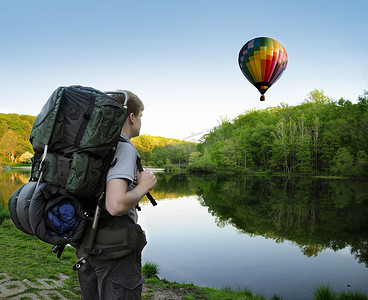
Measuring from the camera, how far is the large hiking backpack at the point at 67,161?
1385 millimetres

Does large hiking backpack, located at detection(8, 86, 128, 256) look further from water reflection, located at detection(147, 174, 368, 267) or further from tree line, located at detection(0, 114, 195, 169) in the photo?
tree line, located at detection(0, 114, 195, 169)

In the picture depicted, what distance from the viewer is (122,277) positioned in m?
1.48

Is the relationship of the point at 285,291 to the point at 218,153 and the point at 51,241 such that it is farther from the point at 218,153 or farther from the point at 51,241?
the point at 218,153

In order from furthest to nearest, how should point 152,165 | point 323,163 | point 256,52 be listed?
point 152,165 < point 323,163 < point 256,52

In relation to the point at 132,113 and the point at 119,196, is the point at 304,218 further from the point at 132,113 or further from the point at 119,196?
the point at 119,196

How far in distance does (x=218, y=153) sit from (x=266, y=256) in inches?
1826

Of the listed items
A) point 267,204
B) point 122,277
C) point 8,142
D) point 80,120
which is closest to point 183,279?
point 122,277

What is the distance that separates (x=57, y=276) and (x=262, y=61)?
15.0m

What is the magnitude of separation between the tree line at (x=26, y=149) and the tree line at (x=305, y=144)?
2699cm

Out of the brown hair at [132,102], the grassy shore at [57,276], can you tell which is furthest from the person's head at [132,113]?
the grassy shore at [57,276]

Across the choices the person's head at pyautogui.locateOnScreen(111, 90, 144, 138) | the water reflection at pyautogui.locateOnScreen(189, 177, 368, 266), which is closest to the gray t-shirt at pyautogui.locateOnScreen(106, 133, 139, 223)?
the person's head at pyautogui.locateOnScreen(111, 90, 144, 138)

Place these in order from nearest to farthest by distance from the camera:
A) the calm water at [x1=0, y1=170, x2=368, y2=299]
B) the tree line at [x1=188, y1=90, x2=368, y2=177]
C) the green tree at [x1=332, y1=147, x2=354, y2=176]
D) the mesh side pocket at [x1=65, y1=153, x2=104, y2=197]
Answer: the mesh side pocket at [x1=65, y1=153, x2=104, y2=197], the calm water at [x1=0, y1=170, x2=368, y2=299], the green tree at [x1=332, y1=147, x2=354, y2=176], the tree line at [x1=188, y1=90, x2=368, y2=177]

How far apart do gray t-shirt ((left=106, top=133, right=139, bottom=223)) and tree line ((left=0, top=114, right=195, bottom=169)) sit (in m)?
72.1

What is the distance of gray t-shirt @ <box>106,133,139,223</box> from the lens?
142cm
